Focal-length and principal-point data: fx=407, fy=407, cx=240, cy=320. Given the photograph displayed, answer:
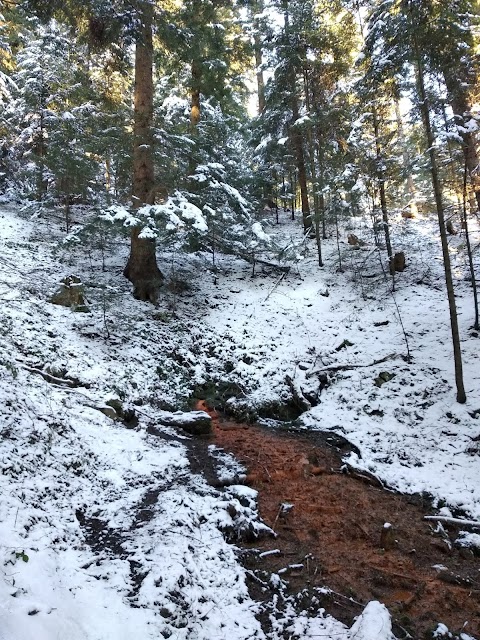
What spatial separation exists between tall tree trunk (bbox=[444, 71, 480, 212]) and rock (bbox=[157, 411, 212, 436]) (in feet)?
27.0

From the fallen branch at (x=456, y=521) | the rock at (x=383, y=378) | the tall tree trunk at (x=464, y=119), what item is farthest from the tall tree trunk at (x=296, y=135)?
the fallen branch at (x=456, y=521)

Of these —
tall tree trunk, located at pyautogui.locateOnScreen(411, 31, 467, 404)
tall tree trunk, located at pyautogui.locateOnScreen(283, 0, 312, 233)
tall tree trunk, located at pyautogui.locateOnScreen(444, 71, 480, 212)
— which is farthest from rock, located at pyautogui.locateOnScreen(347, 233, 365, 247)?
tall tree trunk, located at pyautogui.locateOnScreen(411, 31, 467, 404)

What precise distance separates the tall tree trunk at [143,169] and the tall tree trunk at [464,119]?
741cm

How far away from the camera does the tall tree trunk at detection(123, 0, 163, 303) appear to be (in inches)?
435

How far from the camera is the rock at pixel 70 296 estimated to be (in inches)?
408

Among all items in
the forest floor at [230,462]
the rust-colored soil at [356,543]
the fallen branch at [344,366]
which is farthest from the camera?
the fallen branch at [344,366]

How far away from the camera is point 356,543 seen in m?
5.88

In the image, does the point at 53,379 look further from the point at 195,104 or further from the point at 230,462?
the point at 195,104

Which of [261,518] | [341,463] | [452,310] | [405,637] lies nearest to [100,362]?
[261,518]

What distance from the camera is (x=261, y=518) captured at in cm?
614

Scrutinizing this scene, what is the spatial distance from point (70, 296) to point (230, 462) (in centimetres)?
612

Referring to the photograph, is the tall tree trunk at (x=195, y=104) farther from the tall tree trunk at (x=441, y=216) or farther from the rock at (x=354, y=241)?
the rock at (x=354, y=241)

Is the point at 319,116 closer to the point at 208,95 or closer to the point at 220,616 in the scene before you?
the point at 208,95

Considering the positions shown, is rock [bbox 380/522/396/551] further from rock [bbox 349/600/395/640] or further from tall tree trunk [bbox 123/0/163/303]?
tall tree trunk [bbox 123/0/163/303]
